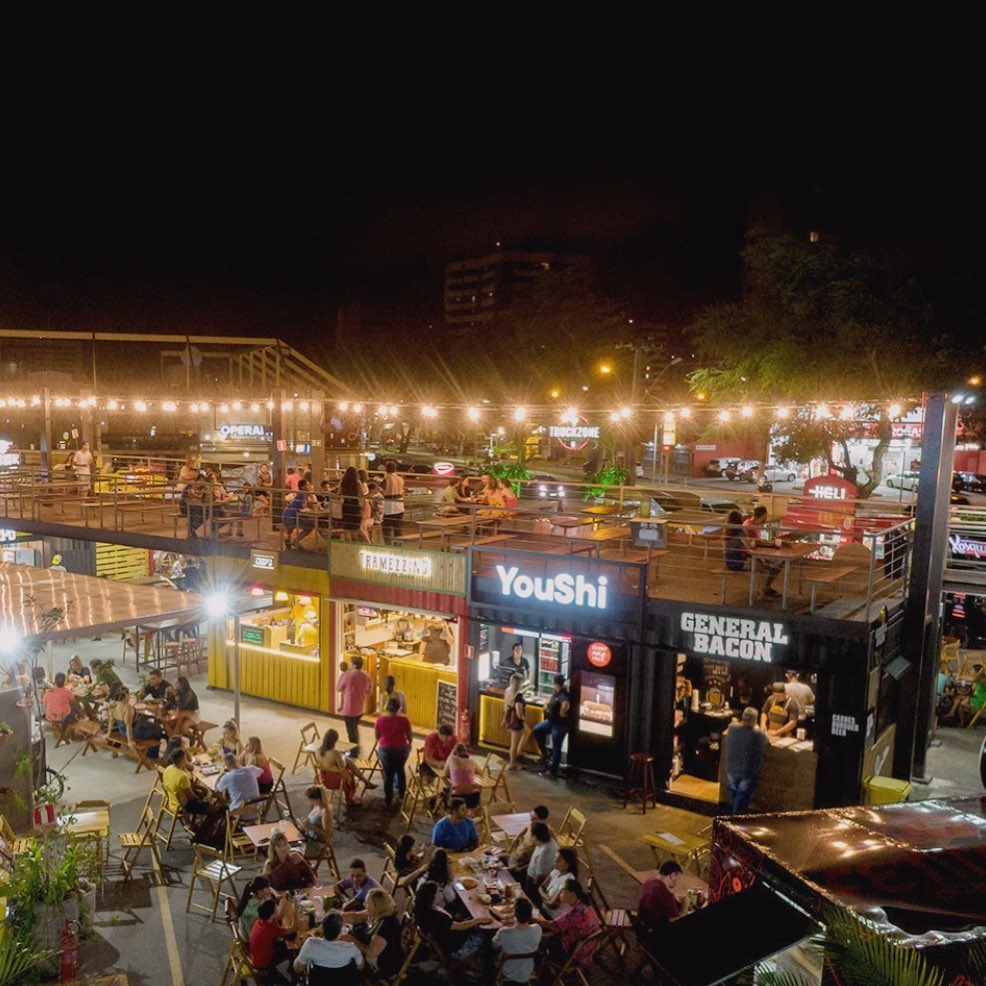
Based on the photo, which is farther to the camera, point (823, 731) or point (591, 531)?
point (591, 531)

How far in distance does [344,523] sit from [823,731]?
29.6 ft

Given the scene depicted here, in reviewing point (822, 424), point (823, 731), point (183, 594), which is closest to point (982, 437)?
point (822, 424)

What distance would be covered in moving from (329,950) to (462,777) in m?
4.05

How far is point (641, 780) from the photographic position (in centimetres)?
1263

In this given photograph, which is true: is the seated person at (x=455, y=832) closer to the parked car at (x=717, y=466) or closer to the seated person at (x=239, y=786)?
the seated person at (x=239, y=786)

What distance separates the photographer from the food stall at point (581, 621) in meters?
12.6

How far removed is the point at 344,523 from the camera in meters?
16.2

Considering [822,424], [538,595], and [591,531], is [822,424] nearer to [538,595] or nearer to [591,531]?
[591,531]

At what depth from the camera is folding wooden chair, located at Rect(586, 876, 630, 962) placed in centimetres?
825

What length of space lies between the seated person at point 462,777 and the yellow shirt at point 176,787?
10.5 feet

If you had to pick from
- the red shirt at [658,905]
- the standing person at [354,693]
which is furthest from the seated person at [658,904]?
the standing person at [354,693]

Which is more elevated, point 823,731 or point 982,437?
point 982,437

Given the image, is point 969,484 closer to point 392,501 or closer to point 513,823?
point 392,501

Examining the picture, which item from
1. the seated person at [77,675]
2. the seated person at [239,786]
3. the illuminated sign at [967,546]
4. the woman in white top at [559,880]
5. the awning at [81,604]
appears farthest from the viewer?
the illuminated sign at [967,546]
